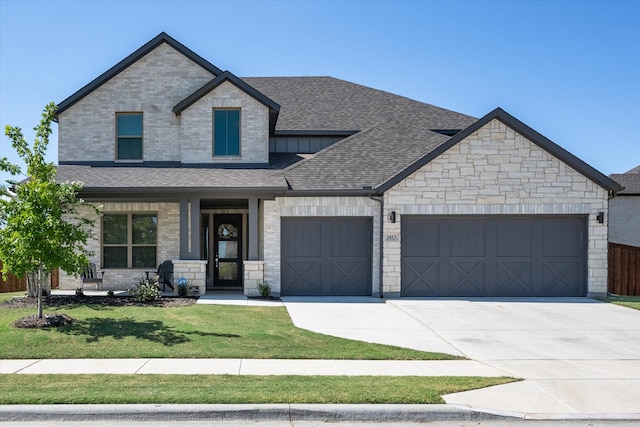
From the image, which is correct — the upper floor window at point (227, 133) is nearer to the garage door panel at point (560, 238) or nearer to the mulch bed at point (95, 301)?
the mulch bed at point (95, 301)

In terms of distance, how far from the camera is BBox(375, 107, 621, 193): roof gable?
14.2m

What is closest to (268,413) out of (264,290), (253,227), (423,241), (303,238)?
(264,290)

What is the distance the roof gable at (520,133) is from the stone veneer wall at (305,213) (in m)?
0.90

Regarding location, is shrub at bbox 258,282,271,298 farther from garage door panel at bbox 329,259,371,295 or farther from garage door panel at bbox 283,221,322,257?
garage door panel at bbox 329,259,371,295

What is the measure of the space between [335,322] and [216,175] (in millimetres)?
6926

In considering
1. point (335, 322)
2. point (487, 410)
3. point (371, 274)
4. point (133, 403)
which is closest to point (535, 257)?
point (371, 274)

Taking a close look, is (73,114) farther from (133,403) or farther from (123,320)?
(133,403)

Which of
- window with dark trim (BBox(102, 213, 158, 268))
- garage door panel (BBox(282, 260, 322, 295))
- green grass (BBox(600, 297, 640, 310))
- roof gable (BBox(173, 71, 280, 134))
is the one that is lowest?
green grass (BBox(600, 297, 640, 310))

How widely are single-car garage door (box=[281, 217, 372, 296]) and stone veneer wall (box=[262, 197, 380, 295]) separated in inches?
8.1

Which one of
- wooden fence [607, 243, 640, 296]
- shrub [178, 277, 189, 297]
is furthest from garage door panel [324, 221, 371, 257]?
wooden fence [607, 243, 640, 296]

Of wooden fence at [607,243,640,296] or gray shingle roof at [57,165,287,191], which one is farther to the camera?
wooden fence at [607,243,640,296]

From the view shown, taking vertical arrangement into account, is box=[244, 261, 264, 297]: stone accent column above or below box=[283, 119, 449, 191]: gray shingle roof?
below

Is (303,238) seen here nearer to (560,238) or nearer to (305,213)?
(305,213)

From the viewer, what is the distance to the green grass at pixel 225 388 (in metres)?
5.79
